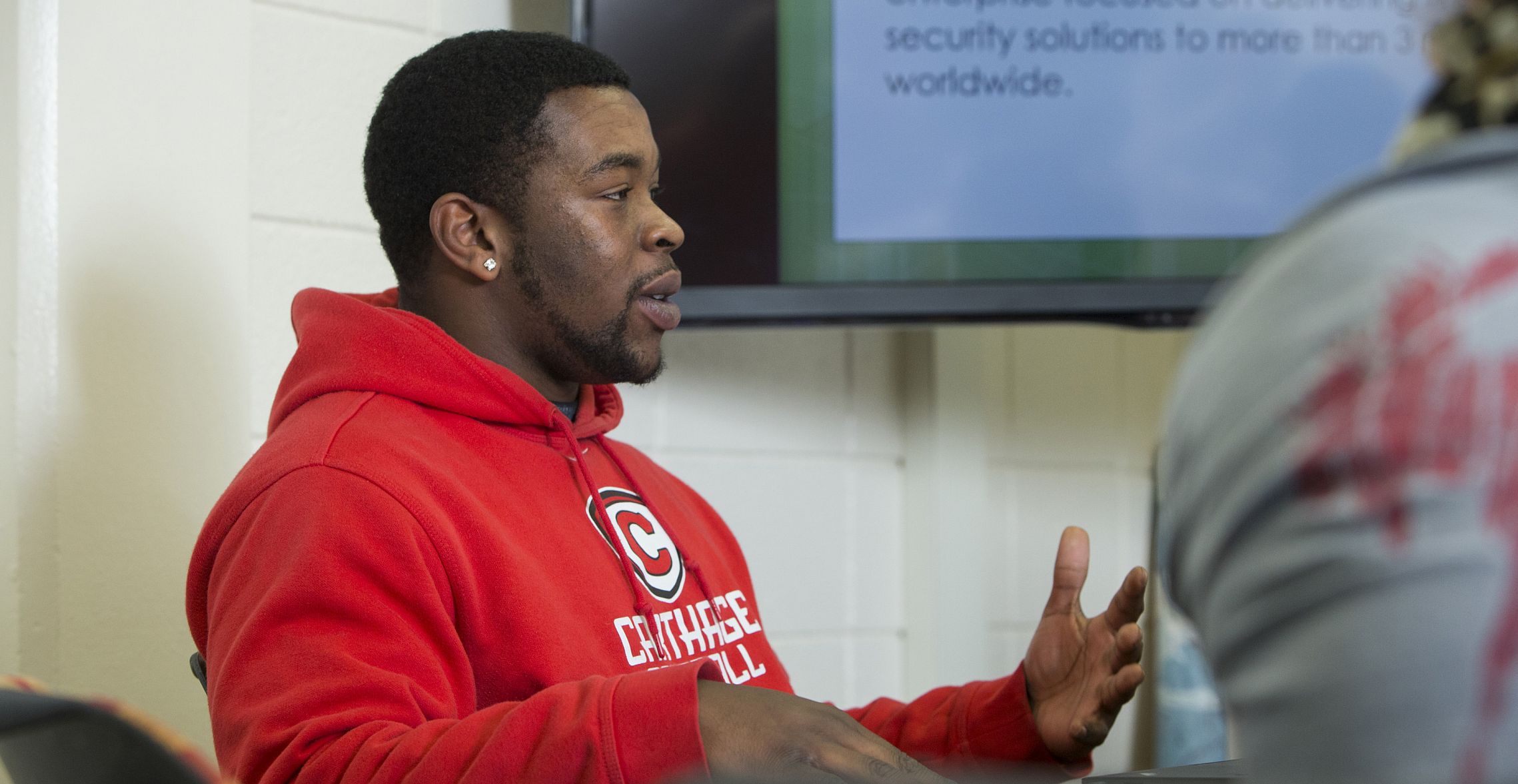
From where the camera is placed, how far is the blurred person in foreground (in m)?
0.35

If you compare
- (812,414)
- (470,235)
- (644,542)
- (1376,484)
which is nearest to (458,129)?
(470,235)

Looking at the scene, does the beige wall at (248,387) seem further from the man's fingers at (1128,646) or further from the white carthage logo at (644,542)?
the man's fingers at (1128,646)

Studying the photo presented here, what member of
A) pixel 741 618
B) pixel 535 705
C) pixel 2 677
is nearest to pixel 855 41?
pixel 741 618

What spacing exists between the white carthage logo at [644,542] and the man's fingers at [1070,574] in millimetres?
312

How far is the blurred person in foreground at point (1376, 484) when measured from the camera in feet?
1.14

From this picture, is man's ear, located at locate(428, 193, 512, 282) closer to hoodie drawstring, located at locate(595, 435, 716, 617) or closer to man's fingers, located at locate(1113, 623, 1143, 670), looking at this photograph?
hoodie drawstring, located at locate(595, 435, 716, 617)

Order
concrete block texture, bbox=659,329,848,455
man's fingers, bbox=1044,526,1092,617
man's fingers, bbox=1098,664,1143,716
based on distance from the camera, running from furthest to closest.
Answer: concrete block texture, bbox=659,329,848,455 → man's fingers, bbox=1044,526,1092,617 → man's fingers, bbox=1098,664,1143,716

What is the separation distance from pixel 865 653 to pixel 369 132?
1047 millimetres

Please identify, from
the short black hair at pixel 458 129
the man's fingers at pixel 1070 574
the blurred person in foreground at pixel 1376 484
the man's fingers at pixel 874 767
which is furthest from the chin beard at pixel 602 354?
the blurred person in foreground at pixel 1376 484

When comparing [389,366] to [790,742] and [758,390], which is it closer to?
[790,742]

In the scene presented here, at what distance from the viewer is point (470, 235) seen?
1.20 meters

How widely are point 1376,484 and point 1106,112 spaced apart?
4.73 feet

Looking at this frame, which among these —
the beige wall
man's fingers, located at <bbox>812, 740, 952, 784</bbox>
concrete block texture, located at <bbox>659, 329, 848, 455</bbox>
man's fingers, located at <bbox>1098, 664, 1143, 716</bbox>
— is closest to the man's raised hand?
man's fingers, located at <bbox>812, 740, 952, 784</bbox>

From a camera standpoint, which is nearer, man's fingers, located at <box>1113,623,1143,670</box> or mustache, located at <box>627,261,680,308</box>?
man's fingers, located at <box>1113,623,1143,670</box>
